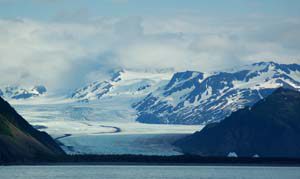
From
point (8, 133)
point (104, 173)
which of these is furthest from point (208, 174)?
point (8, 133)

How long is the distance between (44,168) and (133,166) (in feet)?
79.0

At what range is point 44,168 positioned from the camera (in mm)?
177000

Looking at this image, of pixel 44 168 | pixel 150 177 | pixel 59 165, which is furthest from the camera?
pixel 59 165

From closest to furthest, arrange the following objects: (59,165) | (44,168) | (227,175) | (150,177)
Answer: (150,177), (227,175), (44,168), (59,165)

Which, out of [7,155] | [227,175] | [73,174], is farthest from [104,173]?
[7,155]

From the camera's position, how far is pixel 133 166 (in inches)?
7756

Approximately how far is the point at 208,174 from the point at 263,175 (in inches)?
345

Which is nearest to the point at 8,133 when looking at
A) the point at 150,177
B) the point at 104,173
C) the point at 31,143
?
the point at 31,143

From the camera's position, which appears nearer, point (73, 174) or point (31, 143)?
point (73, 174)

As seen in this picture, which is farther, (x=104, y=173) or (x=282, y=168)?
(x=282, y=168)

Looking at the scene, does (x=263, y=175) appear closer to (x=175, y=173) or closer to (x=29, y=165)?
(x=175, y=173)

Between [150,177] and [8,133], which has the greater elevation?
[8,133]

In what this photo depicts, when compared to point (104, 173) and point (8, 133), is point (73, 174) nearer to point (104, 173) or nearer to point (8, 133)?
point (104, 173)

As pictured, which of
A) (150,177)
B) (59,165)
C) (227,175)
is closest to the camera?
(150,177)
